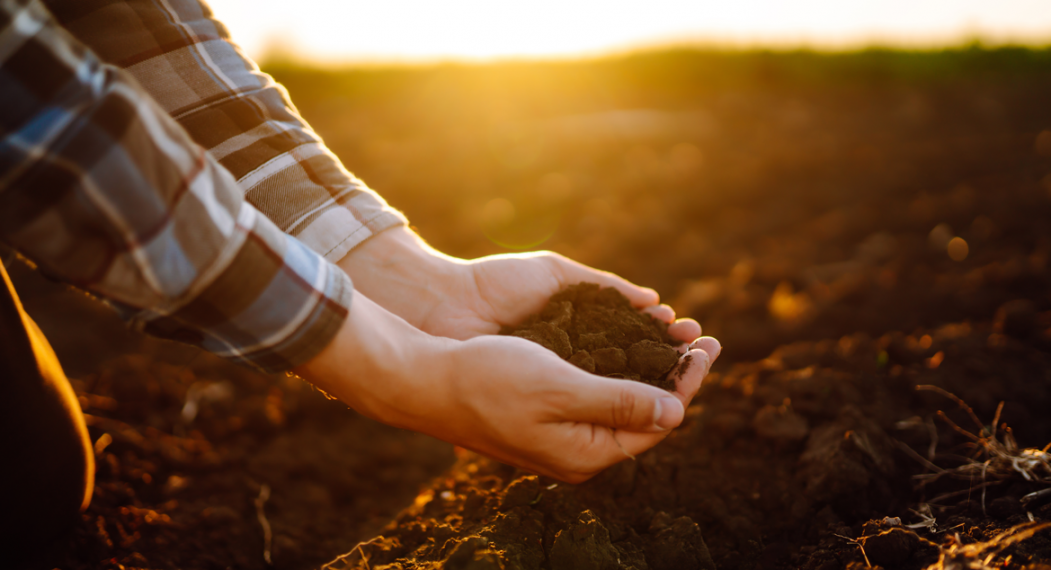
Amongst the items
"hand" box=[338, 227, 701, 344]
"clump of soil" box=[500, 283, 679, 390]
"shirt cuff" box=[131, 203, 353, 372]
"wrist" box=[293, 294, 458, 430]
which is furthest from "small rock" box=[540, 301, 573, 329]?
"shirt cuff" box=[131, 203, 353, 372]

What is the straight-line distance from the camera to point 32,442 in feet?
4.68

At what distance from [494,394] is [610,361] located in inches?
17.0

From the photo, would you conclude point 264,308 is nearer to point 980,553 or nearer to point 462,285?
point 462,285

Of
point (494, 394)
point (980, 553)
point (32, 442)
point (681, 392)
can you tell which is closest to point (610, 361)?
point (681, 392)

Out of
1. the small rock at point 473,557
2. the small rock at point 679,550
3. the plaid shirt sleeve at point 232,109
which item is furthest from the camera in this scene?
the plaid shirt sleeve at point 232,109

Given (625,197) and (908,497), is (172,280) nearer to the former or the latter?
(908,497)

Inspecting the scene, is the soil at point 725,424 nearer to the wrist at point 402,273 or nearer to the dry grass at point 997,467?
the dry grass at point 997,467

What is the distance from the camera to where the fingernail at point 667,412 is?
133 cm

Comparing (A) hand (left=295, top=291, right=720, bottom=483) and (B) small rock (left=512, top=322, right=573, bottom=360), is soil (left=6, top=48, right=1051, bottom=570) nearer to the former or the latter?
(B) small rock (left=512, top=322, right=573, bottom=360)

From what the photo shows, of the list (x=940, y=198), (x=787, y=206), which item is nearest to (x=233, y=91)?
(x=787, y=206)

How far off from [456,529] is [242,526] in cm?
86

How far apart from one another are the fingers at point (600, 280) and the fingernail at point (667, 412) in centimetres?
66

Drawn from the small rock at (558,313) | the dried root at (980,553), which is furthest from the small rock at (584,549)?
the dried root at (980,553)

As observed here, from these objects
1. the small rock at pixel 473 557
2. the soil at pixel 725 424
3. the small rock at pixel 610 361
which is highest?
the small rock at pixel 610 361
